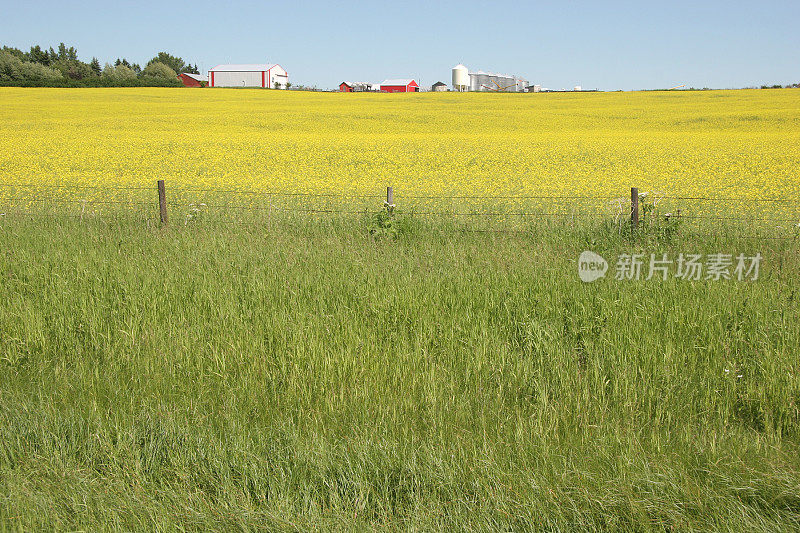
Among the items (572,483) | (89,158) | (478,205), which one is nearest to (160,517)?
(572,483)

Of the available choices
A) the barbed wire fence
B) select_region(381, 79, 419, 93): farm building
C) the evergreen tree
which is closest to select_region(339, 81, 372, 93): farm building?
select_region(381, 79, 419, 93): farm building

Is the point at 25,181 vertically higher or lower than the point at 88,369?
higher

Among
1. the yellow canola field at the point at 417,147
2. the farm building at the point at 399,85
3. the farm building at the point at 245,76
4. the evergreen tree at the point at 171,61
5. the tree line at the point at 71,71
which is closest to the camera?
the yellow canola field at the point at 417,147

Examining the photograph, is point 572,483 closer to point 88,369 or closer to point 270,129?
point 88,369

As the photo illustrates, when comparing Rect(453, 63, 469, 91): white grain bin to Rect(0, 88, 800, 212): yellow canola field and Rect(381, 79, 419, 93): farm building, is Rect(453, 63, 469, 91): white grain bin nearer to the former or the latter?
Rect(381, 79, 419, 93): farm building

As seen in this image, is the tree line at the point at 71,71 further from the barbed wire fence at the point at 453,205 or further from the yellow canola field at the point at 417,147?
the barbed wire fence at the point at 453,205

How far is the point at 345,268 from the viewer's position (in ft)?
22.4

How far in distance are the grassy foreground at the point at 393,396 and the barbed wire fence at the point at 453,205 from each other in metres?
2.05

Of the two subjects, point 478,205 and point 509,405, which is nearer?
point 509,405

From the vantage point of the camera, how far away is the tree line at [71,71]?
53562mm

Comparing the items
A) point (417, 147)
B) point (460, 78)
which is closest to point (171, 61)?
point (460, 78)

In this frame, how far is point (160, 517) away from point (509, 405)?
217 cm

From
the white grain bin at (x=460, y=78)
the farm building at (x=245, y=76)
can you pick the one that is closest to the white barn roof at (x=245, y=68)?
the farm building at (x=245, y=76)

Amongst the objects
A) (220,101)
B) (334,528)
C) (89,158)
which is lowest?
(334,528)
